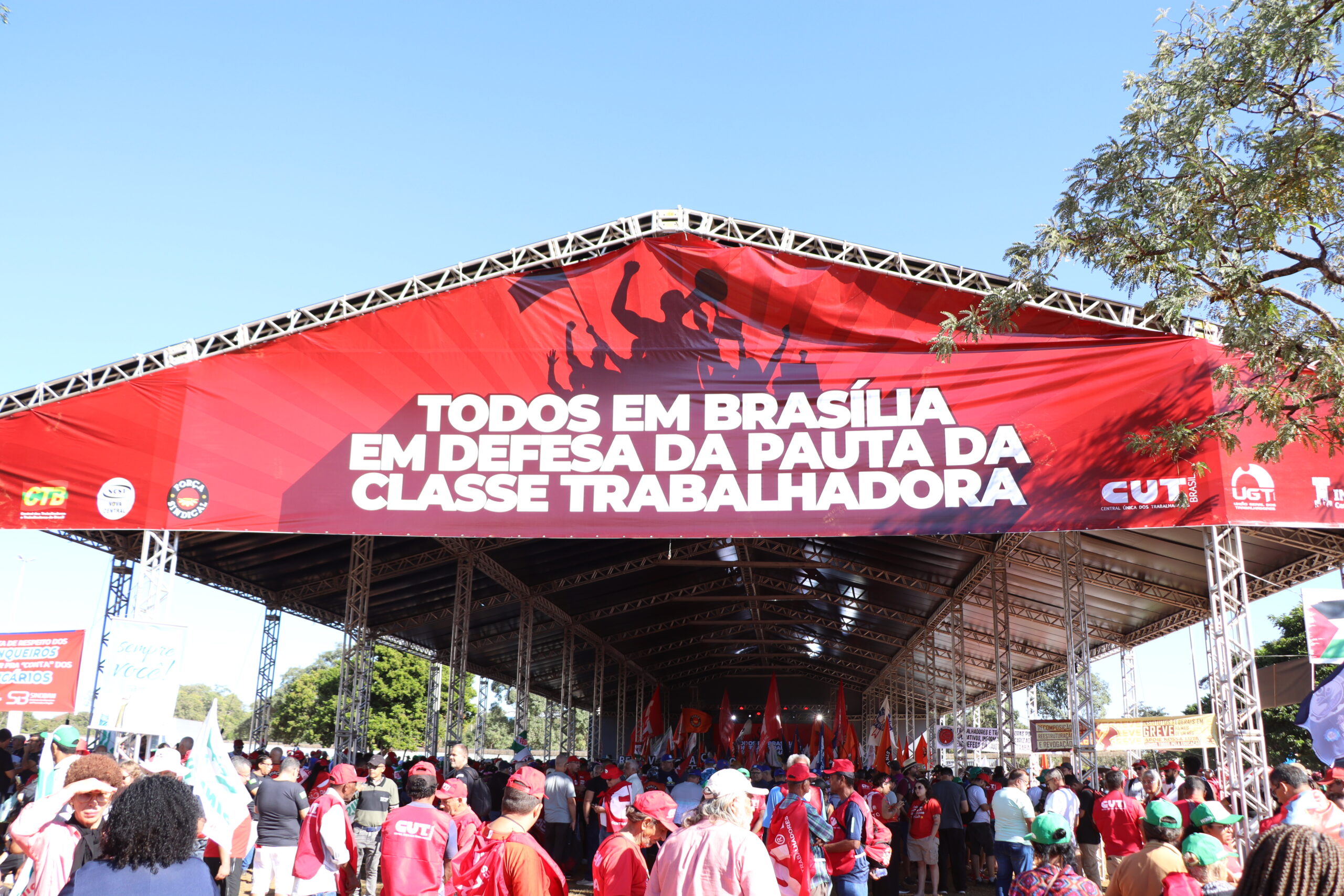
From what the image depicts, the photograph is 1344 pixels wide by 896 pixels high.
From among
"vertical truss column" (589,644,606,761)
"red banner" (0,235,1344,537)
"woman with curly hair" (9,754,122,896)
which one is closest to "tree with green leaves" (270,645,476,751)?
"vertical truss column" (589,644,606,761)

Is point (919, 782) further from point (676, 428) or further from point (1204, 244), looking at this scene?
point (1204, 244)

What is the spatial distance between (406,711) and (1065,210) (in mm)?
45928

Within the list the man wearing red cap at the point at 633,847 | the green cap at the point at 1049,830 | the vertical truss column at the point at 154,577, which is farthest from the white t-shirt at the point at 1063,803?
the vertical truss column at the point at 154,577

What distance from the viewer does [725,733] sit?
2972 centimetres

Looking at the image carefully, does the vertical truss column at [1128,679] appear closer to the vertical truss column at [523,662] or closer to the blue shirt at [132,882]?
the vertical truss column at [523,662]

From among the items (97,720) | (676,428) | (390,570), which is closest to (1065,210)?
(676,428)

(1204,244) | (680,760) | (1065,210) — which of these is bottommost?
(680,760)

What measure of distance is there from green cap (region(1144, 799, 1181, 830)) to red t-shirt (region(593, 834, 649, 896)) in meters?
2.37

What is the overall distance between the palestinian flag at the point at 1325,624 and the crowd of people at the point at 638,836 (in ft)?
5.27

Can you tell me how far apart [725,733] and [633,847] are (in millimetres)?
25720

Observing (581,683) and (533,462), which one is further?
(581,683)

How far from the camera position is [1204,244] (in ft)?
32.8

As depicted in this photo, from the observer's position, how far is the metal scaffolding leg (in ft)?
72.3

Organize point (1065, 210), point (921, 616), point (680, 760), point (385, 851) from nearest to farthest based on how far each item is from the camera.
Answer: point (385, 851), point (1065, 210), point (680, 760), point (921, 616)
